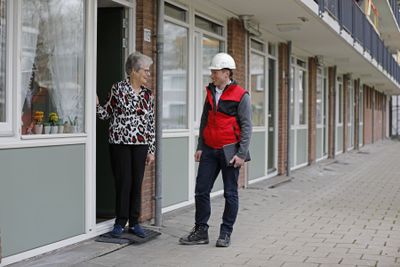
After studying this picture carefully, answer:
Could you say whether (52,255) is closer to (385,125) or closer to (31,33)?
(31,33)

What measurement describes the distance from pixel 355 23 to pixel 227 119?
10.6m

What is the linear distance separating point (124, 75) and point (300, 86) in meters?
9.36

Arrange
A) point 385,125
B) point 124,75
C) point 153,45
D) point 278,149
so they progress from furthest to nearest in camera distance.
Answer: point 385,125 → point 278,149 → point 153,45 → point 124,75

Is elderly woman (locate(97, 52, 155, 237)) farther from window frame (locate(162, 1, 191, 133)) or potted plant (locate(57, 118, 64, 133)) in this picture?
window frame (locate(162, 1, 191, 133))

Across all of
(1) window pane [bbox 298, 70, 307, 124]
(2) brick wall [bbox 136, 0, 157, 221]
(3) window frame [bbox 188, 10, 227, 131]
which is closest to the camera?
(2) brick wall [bbox 136, 0, 157, 221]

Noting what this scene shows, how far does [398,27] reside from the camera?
1298 inches

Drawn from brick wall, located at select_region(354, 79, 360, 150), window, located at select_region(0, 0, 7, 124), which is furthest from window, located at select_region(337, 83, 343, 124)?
window, located at select_region(0, 0, 7, 124)

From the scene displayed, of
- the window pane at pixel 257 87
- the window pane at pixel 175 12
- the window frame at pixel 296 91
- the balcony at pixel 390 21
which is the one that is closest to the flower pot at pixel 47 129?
the window pane at pixel 175 12

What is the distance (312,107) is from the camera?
16656mm

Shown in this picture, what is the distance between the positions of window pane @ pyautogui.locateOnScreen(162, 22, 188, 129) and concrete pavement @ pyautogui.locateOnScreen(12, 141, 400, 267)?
124 cm

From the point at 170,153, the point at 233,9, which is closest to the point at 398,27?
the point at 233,9

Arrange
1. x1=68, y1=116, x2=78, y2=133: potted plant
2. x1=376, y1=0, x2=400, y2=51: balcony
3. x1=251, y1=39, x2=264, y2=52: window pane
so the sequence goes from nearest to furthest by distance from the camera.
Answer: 1. x1=68, y1=116, x2=78, y2=133: potted plant
2. x1=251, y1=39, x2=264, y2=52: window pane
3. x1=376, y1=0, x2=400, y2=51: balcony

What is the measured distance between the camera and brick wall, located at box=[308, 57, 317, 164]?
16422 millimetres

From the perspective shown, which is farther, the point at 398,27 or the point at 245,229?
the point at 398,27
